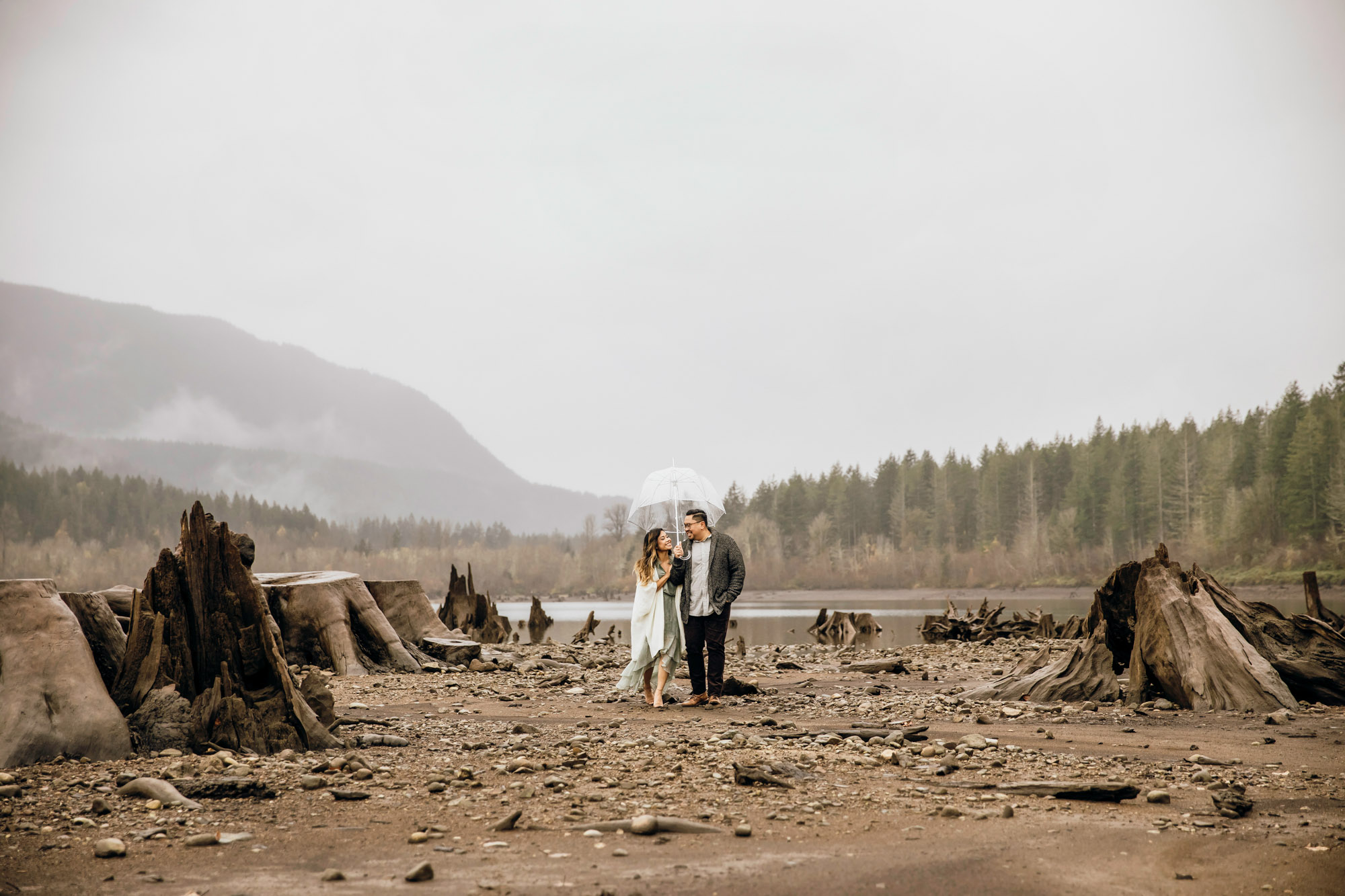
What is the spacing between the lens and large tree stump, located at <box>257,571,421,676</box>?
14.8 m

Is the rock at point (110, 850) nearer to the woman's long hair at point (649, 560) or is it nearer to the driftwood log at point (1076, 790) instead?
the driftwood log at point (1076, 790)

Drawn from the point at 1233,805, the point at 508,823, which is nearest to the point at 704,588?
the point at 508,823

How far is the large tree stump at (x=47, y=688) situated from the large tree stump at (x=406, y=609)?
9309mm

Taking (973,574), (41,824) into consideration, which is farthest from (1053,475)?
(41,824)

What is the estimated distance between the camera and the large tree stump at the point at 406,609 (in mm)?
17344

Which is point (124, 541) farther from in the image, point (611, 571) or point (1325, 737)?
point (1325, 737)

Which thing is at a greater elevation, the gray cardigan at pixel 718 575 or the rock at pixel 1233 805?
the gray cardigan at pixel 718 575

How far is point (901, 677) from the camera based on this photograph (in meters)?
16.2

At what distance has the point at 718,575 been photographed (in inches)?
467

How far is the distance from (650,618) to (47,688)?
21.3 feet

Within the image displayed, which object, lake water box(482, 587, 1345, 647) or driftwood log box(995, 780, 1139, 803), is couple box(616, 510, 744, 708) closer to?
driftwood log box(995, 780, 1139, 803)

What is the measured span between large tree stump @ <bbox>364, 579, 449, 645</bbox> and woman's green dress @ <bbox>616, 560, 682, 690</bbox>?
6.24 m

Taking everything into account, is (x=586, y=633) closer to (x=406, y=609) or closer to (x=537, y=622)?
(x=537, y=622)

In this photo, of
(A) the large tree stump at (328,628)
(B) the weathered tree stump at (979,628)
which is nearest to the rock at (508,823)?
(A) the large tree stump at (328,628)
